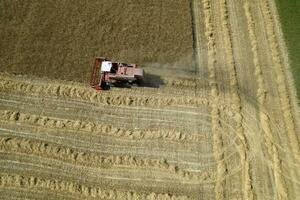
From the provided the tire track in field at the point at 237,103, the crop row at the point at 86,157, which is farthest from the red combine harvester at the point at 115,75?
the tire track in field at the point at 237,103

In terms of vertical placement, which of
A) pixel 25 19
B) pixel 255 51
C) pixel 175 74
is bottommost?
pixel 175 74

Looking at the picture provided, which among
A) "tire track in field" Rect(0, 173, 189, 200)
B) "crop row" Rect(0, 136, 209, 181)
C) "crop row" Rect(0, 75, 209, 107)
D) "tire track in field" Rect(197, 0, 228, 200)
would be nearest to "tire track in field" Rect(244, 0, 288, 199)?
"tire track in field" Rect(197, 0, 228, 200)

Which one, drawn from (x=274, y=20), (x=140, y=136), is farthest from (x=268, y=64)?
(x=140, y=136)

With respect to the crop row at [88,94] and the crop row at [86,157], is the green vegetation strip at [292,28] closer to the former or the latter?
the crop row at [88,94]

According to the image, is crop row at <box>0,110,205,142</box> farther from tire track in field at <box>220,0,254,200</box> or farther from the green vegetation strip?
the green vegetation strip

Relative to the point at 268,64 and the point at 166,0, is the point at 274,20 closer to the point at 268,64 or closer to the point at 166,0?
the point at 268,64

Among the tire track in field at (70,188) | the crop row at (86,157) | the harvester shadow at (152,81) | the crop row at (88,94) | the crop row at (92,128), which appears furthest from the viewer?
the harvester shadow at (152,81)

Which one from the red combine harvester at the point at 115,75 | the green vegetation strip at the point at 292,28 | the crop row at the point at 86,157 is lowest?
the crop row at the point at 86,157
